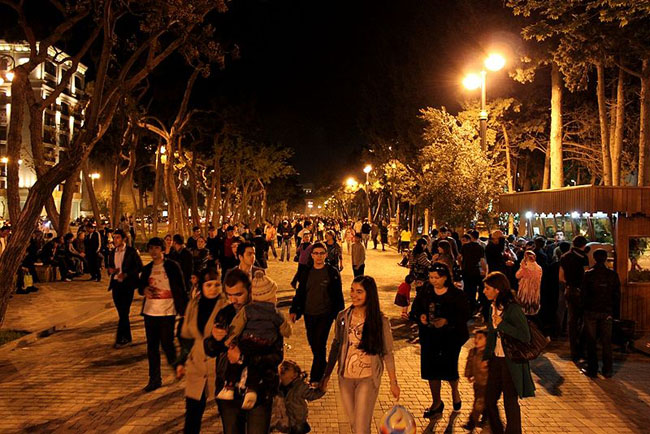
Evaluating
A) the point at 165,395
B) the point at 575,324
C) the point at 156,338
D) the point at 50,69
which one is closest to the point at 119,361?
the point at 156,338

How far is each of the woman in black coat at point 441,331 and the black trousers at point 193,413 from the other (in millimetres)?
2366

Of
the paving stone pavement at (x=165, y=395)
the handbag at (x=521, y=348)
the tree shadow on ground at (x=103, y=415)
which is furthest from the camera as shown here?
the paving stone pavement at (x=165, y=395)

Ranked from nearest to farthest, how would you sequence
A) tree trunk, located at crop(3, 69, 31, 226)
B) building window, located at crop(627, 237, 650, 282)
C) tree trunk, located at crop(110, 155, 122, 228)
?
building window, located at crop(627, 237, 650, 282)
tree trunk, located at crop(3, 69, 31, 226)
tree trunk, located at crop(110, 155, 122, 228)

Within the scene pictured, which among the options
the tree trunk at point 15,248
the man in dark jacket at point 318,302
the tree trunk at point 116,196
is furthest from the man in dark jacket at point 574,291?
the tree trunk at point 116,196

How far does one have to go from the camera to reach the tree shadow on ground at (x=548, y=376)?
283 inches

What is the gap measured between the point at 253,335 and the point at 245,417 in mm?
598

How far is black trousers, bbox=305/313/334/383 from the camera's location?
7023 millimetres

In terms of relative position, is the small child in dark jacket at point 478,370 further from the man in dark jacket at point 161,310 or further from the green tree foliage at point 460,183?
the green tree foliage at point 460,183

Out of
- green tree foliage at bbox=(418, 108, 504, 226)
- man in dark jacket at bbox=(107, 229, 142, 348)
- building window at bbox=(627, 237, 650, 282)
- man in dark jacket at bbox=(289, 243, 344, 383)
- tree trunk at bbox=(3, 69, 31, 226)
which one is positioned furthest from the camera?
green tree foliage at bbox=(418, 108, 504, 226)

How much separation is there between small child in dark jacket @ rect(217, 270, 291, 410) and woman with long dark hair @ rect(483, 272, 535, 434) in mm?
1960

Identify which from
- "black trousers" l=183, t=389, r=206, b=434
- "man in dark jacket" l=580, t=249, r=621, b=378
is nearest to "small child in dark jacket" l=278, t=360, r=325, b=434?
"black trousers" l=183, t=389, r=206, b=434

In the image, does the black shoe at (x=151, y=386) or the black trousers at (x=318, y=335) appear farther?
the black trousers at (x=318, y=335)

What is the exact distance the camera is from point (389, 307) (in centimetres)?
1319

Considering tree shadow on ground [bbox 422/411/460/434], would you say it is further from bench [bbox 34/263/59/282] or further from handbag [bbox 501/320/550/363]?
bench [bbox 34/263/59/282]
